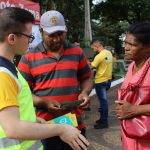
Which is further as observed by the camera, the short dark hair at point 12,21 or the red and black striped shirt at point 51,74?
the red and black striped shirt at point 51,74

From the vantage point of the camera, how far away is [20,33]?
2.07 metres

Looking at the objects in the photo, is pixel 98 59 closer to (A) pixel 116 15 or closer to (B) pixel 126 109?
(B) pixel 126 109

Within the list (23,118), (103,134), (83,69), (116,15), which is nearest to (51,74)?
(83,69)

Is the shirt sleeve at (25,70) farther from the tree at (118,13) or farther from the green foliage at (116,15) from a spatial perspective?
the tree at (118,13)

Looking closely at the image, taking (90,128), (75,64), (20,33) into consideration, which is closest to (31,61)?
(75,64)

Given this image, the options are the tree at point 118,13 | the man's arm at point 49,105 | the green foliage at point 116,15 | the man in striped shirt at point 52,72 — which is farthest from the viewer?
the tree at point 118,13

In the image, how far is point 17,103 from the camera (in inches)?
77.2

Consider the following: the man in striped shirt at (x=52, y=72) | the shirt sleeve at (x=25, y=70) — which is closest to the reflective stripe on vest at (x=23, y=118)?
the man in striped shirt at (x=52, y=72)

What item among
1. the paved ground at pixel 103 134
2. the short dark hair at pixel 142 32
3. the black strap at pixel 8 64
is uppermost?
the short dark hair at pixel 142 32

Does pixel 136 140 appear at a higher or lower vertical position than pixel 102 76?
higher

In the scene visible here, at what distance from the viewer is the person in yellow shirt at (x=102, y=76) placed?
7.43 meters

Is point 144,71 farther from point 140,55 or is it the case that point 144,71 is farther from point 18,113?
point 18,113

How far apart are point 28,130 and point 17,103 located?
6.3 inches

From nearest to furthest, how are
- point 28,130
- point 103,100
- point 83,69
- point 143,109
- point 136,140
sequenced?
point 28,130
point 143,109
point 136,140
point 83,69
point 103,100
